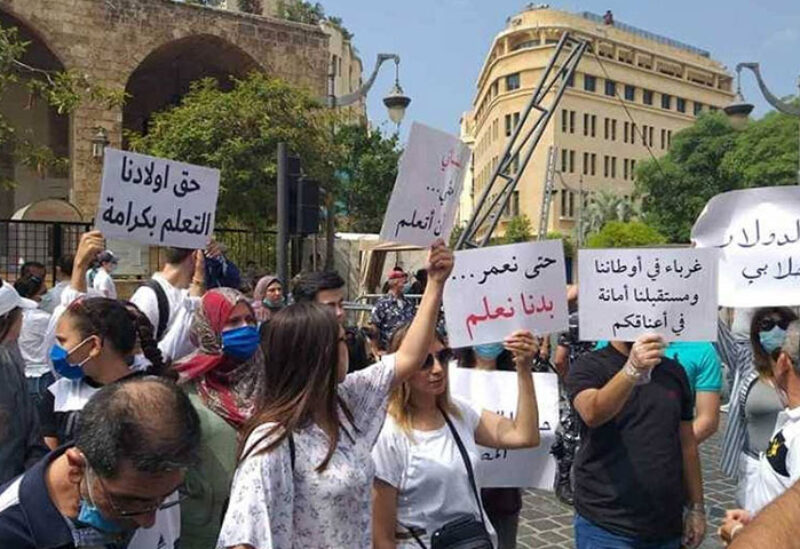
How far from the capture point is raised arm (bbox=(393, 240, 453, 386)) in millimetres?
2652

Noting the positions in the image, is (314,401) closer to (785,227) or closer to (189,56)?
→ (785,227)

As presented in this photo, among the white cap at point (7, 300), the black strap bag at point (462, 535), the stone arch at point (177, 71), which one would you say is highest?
the stone arch at point (177, 71)

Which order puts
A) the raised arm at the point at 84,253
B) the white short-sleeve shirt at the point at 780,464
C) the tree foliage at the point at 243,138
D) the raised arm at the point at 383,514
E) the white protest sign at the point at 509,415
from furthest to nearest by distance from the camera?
1. the tree foliage at the point at 243,138
2. the raised arm at the point at 84,253
3. the white protest sign at the point at 509,415
4. the raised arm at the point at 383,514
5. the white short-sleeve shirt at the point at 780,464

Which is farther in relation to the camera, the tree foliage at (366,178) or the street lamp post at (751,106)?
the tree foliage at (366,178)

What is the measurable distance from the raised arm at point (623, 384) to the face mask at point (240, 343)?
1354mm

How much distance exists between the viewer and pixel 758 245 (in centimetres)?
341

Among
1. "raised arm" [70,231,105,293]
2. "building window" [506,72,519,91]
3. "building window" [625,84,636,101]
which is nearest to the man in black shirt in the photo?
"raised arm" [70,231,105,293]

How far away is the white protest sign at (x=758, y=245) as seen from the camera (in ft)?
11.1

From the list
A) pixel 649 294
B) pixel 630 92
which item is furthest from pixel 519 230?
pixel 649 294

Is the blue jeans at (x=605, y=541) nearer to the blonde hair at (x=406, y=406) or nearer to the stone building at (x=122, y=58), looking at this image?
the blonde hair at (x=406, y=406)

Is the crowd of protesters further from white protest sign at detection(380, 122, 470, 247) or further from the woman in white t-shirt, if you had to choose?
white protest sign at detection(380, 122, 470, 247)

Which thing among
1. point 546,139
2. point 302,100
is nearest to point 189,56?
point 302,100

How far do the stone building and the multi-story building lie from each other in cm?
4404

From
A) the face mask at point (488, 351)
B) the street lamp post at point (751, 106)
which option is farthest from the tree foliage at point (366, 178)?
the face mask at point (488, 351)
